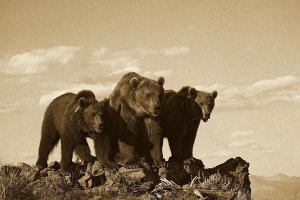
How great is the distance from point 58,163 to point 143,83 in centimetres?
396

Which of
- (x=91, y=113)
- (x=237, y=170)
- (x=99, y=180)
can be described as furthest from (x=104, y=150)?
(x=237, y=170)

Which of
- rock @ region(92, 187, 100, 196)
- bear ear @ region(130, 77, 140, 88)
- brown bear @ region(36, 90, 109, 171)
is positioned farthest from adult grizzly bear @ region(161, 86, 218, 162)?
rock @ region(92, 187, 100, 196)

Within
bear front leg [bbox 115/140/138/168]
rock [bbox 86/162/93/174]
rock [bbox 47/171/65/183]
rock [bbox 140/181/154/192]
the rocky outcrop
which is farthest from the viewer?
bear front leg [bbox 115/140/138/168]

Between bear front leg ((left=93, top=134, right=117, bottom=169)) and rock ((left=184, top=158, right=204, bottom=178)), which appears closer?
bear front leg ((left=93, top=134, right=117, bottom=169))

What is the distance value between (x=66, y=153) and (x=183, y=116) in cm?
434

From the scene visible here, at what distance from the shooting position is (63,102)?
18203 mm

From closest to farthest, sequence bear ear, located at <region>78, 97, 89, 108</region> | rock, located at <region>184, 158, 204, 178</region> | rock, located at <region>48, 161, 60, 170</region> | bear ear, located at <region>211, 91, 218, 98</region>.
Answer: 1. bear ear, located at <region>78, 97, 89, 108</region>
2. rock, located at <region>184, 158, 204, 178</region>
3. rock, located at <region>48, 161, 60, 170</region>
4. bear ear, located at <region>211, 91, 218, 98</region>

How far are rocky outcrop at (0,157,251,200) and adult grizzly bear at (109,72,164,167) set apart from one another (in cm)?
79

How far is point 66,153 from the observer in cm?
1712

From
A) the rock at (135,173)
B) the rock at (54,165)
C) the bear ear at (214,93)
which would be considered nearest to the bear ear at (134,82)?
the rock at (135,173)

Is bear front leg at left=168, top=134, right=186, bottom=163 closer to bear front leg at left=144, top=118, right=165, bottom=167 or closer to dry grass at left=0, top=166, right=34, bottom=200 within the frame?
bear front leg at left=144, top=118, right=165, bottom=167

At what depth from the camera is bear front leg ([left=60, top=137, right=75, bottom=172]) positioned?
56.1 ft

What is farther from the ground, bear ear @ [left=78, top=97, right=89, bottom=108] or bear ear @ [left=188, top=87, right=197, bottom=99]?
bear ear @ [left=188, top=87, right=197, bottom=99]

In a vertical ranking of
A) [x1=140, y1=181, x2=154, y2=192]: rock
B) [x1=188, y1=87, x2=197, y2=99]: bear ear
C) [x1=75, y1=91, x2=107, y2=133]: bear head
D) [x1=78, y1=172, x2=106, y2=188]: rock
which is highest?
[x1=188, y1=87, x2=197, y2=99]: bear ear
